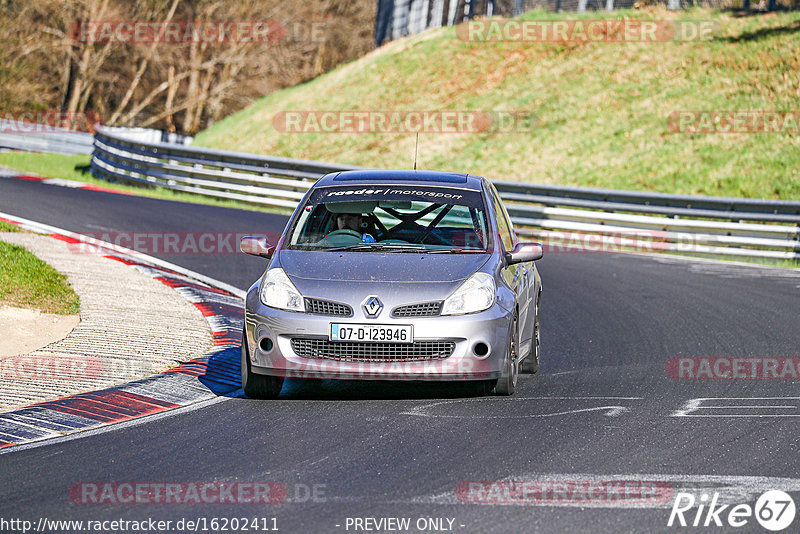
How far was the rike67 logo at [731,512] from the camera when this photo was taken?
5.30m

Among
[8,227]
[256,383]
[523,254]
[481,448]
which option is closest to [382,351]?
[256,383]

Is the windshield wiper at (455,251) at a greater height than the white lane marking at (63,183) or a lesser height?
greater

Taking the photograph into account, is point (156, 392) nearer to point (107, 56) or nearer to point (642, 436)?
point (642, 436)

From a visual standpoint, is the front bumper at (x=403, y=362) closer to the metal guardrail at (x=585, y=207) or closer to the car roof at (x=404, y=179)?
the car roof at (x=404, y=179)

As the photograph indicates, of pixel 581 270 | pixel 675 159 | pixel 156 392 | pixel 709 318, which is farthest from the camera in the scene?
pixel 675 159

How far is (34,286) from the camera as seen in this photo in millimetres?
11648

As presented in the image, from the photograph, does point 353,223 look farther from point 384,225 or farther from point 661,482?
point 661,482

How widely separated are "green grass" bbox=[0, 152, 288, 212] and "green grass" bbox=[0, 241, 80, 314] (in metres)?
10.9

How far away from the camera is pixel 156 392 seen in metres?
8.27

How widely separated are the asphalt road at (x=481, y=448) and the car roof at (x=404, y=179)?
163cm

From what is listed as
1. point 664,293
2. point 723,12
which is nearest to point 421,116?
point 723,12

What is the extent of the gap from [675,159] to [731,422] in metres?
21.3

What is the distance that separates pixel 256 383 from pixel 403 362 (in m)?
1.07

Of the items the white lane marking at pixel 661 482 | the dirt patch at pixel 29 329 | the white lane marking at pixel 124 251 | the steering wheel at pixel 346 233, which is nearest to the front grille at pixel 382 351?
the steering wheel at pixel 346 233
